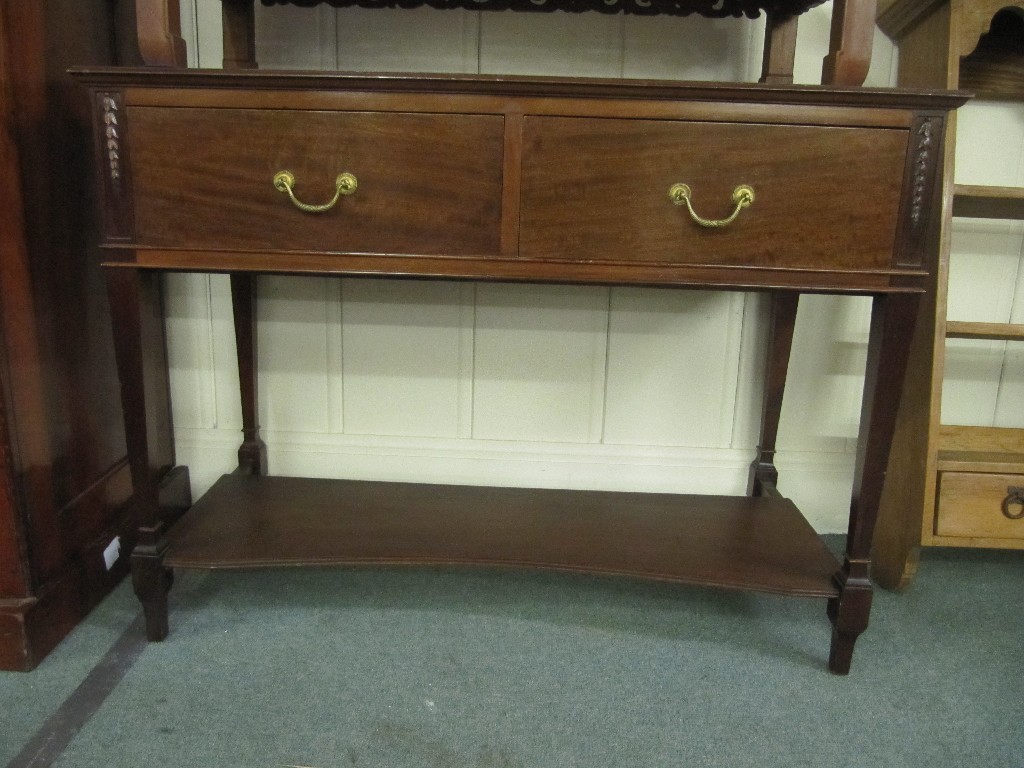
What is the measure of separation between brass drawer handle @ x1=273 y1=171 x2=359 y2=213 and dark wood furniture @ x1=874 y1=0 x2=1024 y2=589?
0.96m

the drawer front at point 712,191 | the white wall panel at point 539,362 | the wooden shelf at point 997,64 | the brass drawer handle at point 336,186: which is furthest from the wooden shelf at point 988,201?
the brass drawer handle at point 336,186

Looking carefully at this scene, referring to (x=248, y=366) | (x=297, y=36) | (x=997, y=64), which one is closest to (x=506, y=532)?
(x=248, y=366)

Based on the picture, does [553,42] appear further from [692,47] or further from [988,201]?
[988,201]

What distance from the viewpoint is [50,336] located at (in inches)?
43.4

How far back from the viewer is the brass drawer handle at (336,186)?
0.92 m

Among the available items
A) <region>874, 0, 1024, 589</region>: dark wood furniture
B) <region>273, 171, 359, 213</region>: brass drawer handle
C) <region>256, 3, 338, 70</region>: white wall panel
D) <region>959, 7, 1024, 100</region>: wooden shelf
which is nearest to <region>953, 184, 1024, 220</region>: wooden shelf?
<region>874, 0, 1024, 589</region>: dark wood furniture

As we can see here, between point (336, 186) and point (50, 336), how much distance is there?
0.54 m

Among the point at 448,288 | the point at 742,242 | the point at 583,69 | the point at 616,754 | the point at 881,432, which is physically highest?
the point at 583,69

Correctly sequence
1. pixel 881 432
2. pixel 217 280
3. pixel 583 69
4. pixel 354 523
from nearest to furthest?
pixel 881 432
pixel 354 523
pixel 583 69
pixel 217 280

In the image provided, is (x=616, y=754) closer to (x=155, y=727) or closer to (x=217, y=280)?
(x=155, y=727)

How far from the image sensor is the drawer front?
90 cm

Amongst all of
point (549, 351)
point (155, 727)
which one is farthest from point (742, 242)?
point (155, 727)

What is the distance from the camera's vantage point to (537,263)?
3.09 ft

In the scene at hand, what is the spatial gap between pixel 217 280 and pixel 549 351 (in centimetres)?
69
